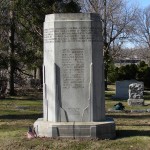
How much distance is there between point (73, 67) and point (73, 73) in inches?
5.2

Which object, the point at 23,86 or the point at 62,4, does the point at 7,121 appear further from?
the point at 23,86

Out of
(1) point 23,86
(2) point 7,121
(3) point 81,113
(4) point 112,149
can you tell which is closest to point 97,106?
(3) point 81,113

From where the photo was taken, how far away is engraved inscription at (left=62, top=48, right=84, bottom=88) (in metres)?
9.66

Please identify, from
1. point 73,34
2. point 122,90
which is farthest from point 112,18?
point 73,34

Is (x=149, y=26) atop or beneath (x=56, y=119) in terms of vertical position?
atop

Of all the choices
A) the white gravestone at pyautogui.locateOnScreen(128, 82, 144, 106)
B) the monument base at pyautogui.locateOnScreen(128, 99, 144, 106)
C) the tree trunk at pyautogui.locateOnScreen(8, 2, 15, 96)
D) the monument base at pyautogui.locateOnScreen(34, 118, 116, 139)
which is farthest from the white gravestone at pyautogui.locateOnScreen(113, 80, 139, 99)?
the monument base at pyautogui.locateOnScreen(34, 118, 116, 139)

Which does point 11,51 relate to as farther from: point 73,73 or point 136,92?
point 73,73

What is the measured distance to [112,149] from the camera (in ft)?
28.8

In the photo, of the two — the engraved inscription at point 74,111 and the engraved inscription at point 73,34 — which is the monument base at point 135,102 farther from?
the engraved inscription at point 73,34

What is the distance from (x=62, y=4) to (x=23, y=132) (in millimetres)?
18714

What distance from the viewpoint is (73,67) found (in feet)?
31.7

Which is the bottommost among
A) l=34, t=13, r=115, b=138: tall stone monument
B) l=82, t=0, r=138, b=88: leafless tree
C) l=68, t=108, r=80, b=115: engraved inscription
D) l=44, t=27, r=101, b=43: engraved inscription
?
l=68, t=108, r=80, b=115: engraved inscription

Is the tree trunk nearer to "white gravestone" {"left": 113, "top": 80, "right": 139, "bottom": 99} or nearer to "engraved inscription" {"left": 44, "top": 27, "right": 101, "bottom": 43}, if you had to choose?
"white gravestone" {"left": 113, "top": 80, "right": 139, "bottom": 99}

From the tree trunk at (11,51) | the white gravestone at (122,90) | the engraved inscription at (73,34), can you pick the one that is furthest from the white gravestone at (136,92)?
the engraved inscription at (73,34)
